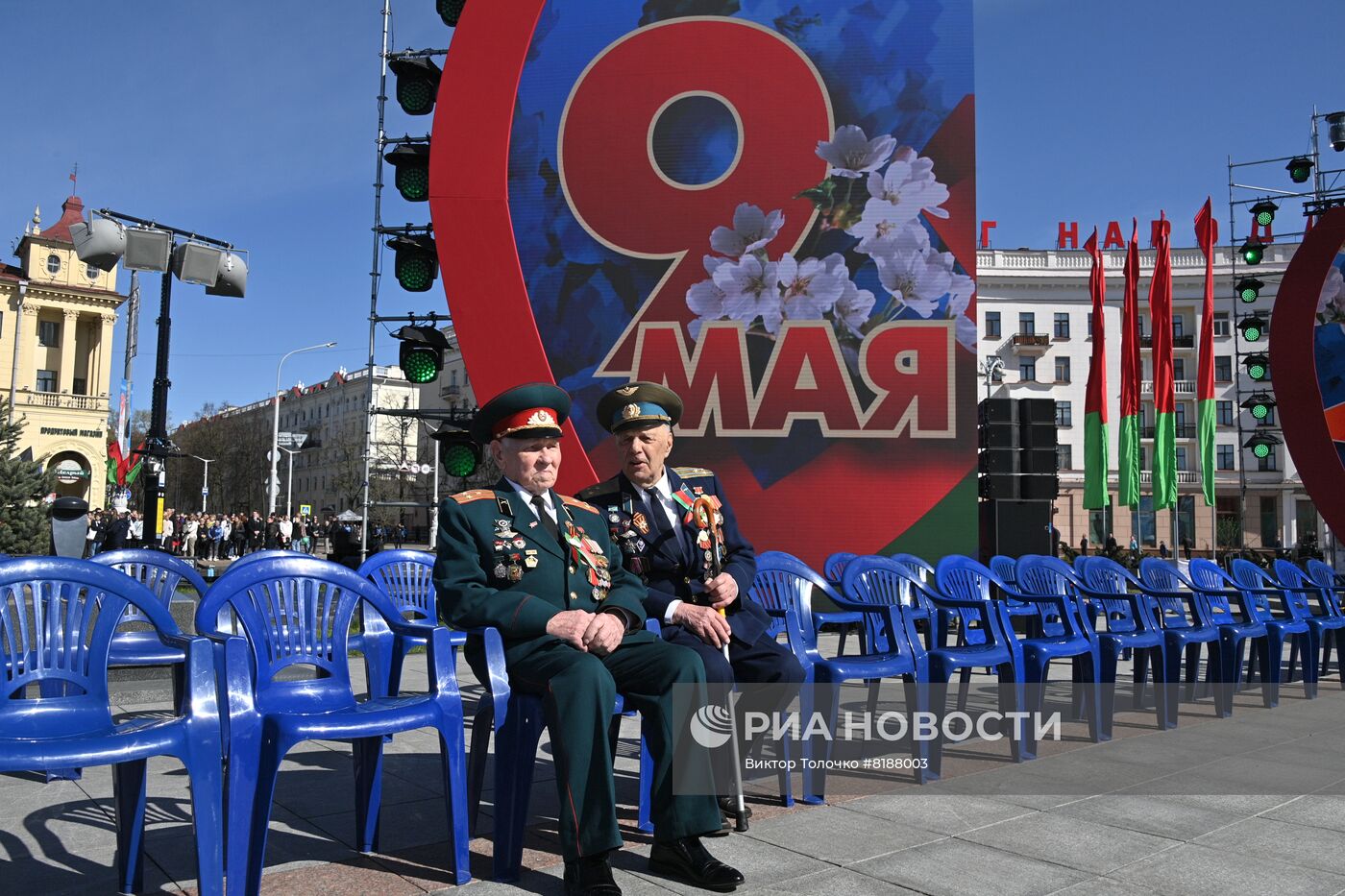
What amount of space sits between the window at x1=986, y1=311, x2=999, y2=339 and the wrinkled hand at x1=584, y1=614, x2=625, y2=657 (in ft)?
154

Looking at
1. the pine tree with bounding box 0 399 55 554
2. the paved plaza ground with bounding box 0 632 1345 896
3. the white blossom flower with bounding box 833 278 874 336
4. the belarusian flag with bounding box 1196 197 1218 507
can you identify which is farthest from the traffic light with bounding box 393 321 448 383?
the belarusian flag with bounding box 1196 197 1218 507

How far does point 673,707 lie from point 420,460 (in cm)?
6482

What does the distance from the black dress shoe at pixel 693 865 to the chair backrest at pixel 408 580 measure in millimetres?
2626

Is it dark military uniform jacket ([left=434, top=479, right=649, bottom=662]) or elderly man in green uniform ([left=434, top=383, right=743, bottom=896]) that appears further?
dark military uniform jacket ([left=434, top=479, right=649, bottom=662])

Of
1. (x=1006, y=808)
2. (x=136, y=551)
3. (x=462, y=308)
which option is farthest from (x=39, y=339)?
(x=1006, y=808)

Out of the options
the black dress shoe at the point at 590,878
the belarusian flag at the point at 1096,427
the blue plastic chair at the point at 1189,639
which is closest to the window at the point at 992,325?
the belarusian flag at the point at 1096,427

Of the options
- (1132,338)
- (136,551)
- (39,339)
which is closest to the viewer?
(136,551)

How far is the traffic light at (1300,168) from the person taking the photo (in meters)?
20.7

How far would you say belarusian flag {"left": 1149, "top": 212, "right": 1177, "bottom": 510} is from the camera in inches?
665

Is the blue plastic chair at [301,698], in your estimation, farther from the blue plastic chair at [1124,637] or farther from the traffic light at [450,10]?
the traffic light at [450,10]

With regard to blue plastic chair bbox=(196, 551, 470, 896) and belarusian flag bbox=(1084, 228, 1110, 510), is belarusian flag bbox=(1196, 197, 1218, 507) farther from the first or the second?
blue plastic chair bbox=(196, 551, 470, 896)

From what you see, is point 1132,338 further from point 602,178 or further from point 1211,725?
point 1211,725

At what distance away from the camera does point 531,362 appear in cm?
1224

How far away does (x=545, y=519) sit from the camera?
339 cm
